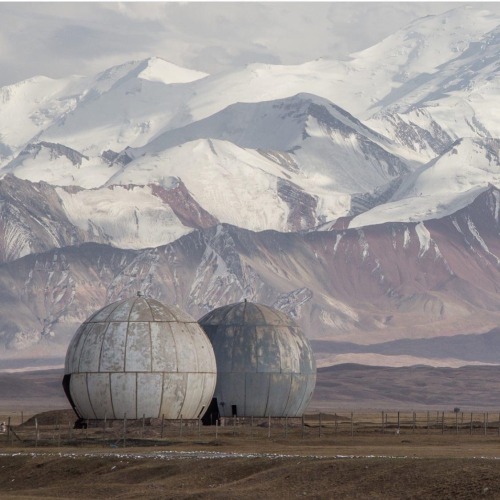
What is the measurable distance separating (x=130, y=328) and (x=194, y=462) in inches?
700

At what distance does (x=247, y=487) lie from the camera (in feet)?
140

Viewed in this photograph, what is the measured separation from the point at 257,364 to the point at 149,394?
8707 mm

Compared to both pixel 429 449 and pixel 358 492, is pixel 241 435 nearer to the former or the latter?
pixel 429 449

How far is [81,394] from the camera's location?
65.4 metres

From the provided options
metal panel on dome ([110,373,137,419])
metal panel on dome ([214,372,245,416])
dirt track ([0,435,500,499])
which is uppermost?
metal panel on dome ([214,372,245,416])

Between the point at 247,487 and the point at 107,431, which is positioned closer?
the point at 247,487

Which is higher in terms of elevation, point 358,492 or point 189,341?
point 189,341

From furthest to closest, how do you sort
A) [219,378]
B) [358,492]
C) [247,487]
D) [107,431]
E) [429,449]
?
[219,378], [107,431], [429,449], [247,487], [358,492]

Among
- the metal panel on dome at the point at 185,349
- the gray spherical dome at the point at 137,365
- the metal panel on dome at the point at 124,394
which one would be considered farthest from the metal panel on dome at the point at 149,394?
the metal panel on dome at the point at 185,349

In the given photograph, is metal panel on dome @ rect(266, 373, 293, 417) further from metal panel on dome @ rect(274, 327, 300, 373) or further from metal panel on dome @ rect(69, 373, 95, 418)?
metal panel on dome @ rect(69, 373, 95, 418)

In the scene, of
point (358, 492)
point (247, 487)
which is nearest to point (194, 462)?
point (247, 487)

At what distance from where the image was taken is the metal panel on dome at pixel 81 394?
65.1 metres

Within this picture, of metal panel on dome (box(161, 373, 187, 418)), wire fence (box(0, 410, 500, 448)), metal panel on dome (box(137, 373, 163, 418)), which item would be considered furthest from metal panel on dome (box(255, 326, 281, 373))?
metal panel on dome (box(137, 373, 163, 418))

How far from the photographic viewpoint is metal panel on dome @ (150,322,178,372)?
64.1 metres
